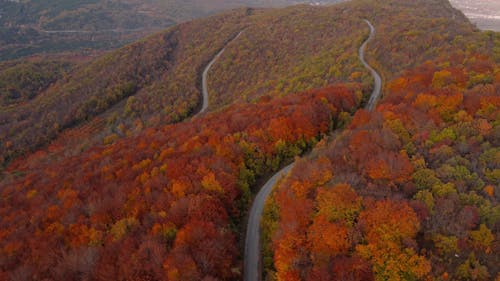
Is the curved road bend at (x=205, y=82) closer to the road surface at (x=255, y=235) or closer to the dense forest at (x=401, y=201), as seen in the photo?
the road surface at (x=255, y=235)

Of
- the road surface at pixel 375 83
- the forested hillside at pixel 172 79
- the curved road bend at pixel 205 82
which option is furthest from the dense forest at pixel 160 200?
the curved road bend at pixel 205 82

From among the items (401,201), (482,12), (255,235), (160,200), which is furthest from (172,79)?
(482,12)

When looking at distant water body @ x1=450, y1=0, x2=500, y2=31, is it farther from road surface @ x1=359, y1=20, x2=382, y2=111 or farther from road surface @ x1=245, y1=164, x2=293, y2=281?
road surface @ x1=245, y1=164, x2=293, y2=281

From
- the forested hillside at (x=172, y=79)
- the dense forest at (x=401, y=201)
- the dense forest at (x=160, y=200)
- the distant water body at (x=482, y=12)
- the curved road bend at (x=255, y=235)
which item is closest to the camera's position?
the dense forest at (x=401, y=201)

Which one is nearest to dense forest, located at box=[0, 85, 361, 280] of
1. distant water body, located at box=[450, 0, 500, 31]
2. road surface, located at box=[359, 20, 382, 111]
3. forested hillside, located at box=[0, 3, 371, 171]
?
road surface, located at box=[359, 20, 382, 111]

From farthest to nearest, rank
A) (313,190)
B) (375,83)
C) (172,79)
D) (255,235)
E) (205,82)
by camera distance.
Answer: (172,79), (205,82), (375,83), (255,235), (313,190)

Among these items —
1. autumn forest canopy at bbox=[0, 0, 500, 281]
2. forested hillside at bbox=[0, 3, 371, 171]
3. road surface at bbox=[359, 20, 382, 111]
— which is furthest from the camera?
forested hillside at bbox=[0, 3, 371, 171]

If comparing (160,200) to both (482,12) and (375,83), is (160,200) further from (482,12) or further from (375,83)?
(482,12)

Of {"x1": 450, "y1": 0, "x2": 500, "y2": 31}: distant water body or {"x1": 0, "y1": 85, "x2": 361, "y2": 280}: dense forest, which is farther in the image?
{"x1": 450, "y1": 0, "x2": 500, "y2": 31}: distant water body

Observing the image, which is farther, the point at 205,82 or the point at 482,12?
the point at 482,12
